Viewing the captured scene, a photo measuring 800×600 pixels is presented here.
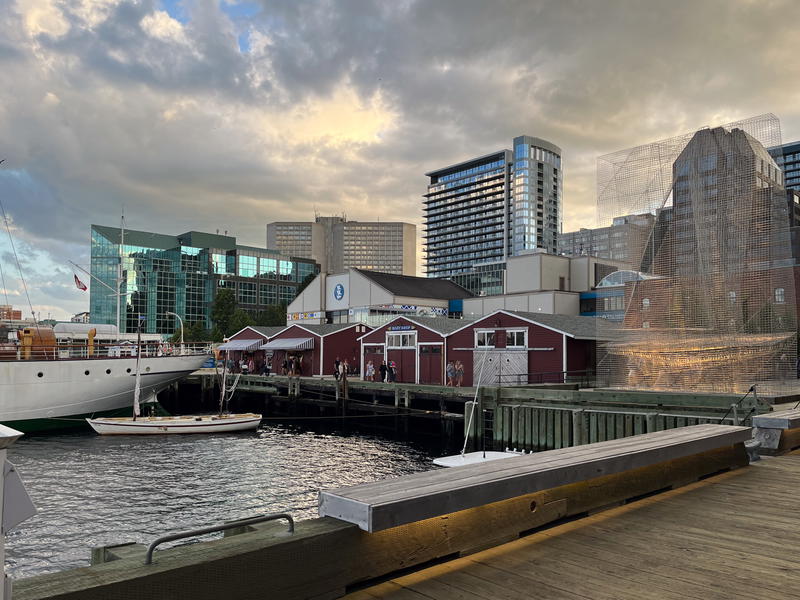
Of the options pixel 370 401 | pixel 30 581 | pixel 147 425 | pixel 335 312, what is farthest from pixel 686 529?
pixel 335 312

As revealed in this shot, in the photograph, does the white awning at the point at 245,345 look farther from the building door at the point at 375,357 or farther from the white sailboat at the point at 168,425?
the white sailboat at the point at 168,425

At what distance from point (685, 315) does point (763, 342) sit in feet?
8.72

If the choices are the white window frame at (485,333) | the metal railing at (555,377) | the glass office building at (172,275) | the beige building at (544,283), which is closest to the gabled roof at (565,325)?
the white window frame at (485,333)

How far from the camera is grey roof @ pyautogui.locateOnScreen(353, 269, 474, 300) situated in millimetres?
66119

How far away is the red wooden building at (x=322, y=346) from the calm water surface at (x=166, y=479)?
59.0 feet

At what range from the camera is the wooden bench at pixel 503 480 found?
11.9ft

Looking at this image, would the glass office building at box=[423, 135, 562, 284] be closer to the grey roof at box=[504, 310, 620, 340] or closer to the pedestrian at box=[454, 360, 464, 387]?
the grey roof at box=[504, 310, 620, 340]

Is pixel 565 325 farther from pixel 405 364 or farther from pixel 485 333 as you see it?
pixel 405 364

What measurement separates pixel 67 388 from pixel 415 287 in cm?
4246

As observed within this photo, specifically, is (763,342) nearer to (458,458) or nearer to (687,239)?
(687,239)

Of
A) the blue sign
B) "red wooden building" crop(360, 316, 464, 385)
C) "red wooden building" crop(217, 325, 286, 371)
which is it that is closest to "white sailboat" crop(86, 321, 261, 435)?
"red wooden building" crop(360, 316, 464, 385)

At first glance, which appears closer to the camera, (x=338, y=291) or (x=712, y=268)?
(x=712, y=268)

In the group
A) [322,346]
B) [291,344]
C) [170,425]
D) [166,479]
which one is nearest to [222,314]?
[291,344]

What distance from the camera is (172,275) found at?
111250 mm
